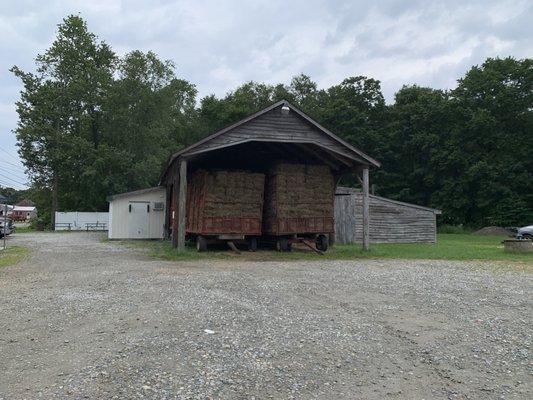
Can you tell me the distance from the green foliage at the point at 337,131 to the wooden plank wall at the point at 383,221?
1604cm

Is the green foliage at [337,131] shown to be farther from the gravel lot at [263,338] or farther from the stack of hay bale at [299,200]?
the gravel lot at [263,338]

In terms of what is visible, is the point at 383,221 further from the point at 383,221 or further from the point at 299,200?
the point at 299,200

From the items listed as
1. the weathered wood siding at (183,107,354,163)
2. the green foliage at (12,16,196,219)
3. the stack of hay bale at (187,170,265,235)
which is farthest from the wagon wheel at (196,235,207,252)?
the green foliage at (12,16,196,219)

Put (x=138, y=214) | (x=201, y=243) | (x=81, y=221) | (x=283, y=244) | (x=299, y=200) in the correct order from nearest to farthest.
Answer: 1. (x=201, y=243)
2. (x=299, y=200)
3. (x=283, y=244)
4. (x=138, y=214)
5. (x=81, y=221)

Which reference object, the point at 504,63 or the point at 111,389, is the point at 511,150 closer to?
the point at 504,63

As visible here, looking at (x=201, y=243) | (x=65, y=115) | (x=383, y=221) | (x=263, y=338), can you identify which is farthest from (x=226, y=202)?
(x=65, y=115)

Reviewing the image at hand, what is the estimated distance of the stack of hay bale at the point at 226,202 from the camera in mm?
16625

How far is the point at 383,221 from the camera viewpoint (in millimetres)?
25094

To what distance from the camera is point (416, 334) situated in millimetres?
5699

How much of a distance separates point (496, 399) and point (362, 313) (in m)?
3.00

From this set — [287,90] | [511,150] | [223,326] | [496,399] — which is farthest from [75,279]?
[287,90]

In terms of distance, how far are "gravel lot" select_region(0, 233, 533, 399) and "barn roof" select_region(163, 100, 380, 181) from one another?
6.66m

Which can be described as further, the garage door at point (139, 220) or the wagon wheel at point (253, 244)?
the garage door at point (139, 220)

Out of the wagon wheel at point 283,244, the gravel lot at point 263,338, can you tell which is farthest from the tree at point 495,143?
the gravel lot at point 263,338
